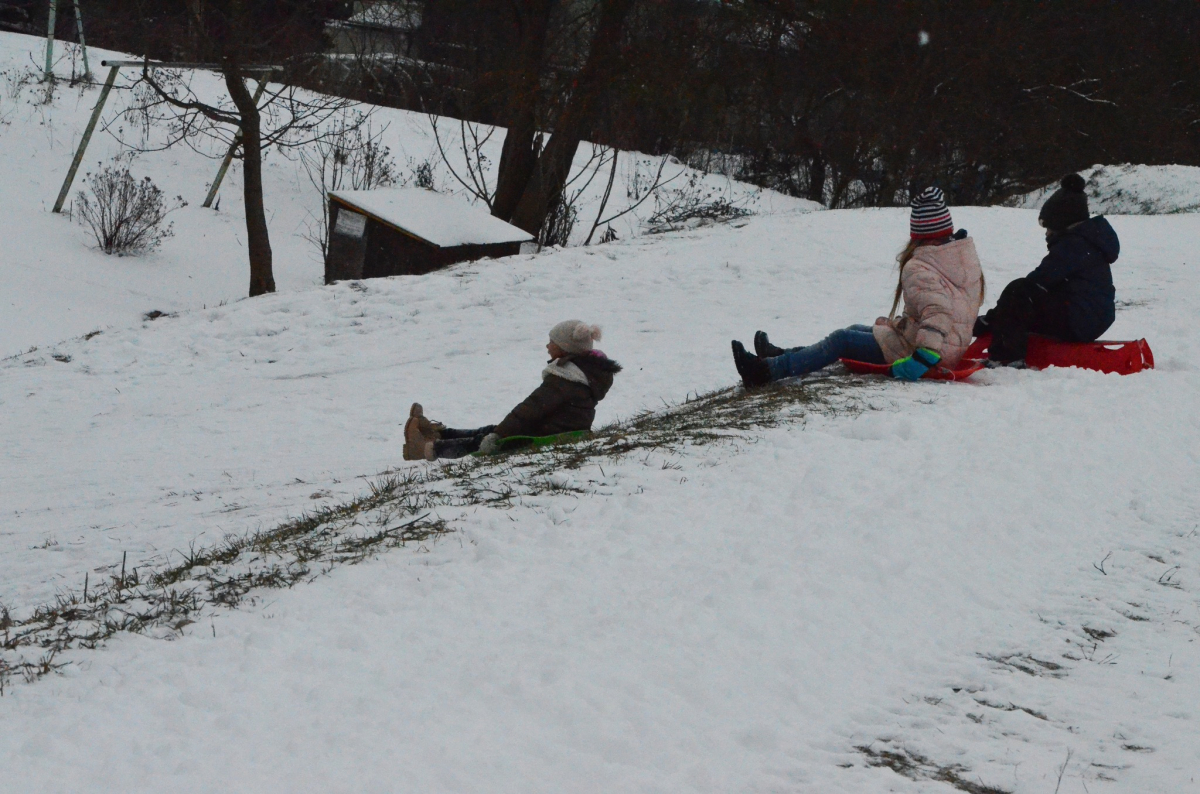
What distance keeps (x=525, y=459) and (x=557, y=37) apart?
40.6 feet

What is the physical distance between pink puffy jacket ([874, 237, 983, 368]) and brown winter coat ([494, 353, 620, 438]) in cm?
183

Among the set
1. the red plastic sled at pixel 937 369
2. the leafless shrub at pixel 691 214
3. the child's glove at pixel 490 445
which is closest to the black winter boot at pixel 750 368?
the red plastic sled at pixel 937 369

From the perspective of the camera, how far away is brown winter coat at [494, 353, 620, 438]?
5.50m

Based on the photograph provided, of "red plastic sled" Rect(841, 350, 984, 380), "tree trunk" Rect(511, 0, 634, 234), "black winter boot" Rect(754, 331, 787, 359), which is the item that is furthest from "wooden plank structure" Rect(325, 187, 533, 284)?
"red plastic sled" Rect(841, 350, 984, 380)

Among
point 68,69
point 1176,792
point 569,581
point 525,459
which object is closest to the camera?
point 1176,792

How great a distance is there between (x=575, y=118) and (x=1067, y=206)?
898cm

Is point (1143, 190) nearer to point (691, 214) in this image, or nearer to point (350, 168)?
point (691, 214)

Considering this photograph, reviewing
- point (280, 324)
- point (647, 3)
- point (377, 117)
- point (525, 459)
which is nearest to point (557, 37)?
point (647, 3)

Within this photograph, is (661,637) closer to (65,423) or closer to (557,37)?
(65,423)

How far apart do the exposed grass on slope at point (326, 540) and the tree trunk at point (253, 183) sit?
26.3 feet

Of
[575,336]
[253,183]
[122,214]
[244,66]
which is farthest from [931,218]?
[122,214]

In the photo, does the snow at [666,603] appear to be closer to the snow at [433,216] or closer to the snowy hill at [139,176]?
the snow at [433,216]

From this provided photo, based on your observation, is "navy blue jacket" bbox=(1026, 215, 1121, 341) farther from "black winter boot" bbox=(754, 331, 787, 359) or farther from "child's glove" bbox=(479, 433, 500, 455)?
"child's glove" bbox=(479, 433, 500, 455)

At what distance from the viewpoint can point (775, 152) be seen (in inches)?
941
